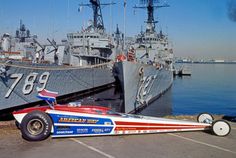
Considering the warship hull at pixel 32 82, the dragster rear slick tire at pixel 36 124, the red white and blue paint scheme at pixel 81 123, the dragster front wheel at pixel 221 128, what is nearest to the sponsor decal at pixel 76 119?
the red white and blue paint scheme at pixel 81 123

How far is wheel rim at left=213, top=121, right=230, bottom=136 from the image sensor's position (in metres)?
6.63

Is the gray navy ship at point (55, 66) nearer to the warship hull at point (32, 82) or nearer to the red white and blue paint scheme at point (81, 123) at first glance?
the warship hull at point (32, 82)

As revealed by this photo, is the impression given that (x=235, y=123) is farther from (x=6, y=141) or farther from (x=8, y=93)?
(x=8, y=93)

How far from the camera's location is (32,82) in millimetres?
15477

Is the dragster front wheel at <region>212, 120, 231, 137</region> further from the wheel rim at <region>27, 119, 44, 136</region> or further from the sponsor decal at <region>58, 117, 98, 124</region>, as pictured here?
the wheel rim at <region>27, 119, 44, 136</region>

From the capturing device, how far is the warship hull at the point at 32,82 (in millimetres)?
13654

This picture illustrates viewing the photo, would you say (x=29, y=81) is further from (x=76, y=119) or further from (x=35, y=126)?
(x=76, y=119)

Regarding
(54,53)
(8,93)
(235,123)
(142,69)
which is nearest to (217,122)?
(235,123)

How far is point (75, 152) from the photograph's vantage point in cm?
519

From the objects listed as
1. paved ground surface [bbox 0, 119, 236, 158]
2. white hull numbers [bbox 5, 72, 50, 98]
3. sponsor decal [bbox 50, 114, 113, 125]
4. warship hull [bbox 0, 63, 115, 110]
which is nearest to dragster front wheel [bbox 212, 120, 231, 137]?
paved ground surface [bbox 0, 119, 236, 158]

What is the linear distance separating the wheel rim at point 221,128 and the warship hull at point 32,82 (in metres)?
10.1

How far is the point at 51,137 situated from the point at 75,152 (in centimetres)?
123

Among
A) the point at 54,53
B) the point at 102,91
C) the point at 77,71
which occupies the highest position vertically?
the point at 54,53

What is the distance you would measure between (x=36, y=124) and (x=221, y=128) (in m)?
4.81
